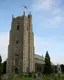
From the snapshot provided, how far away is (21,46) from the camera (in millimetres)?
83125

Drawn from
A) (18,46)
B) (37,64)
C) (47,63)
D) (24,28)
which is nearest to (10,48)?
(18,46)

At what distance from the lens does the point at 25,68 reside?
80.6m

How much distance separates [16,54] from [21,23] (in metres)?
13.2

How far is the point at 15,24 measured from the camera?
87688 mm

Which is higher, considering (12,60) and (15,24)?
(15,24)

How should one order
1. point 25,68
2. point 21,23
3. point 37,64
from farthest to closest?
point 37,64, point 21,23, point 25,68

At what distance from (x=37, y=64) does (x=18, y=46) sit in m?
24.0

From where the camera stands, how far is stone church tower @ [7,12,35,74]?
81688mm

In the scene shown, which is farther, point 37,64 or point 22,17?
point 37,64

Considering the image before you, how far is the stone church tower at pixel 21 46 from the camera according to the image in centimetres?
8169

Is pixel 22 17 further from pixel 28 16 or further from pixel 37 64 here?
pixel 37 64

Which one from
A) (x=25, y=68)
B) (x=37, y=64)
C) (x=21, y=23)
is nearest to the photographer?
(x=25, y=68)

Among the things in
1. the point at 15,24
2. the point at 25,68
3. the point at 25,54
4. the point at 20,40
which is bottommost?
A: the point at 25,68

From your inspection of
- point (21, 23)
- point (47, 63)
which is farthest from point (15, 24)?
point (47, 63)
